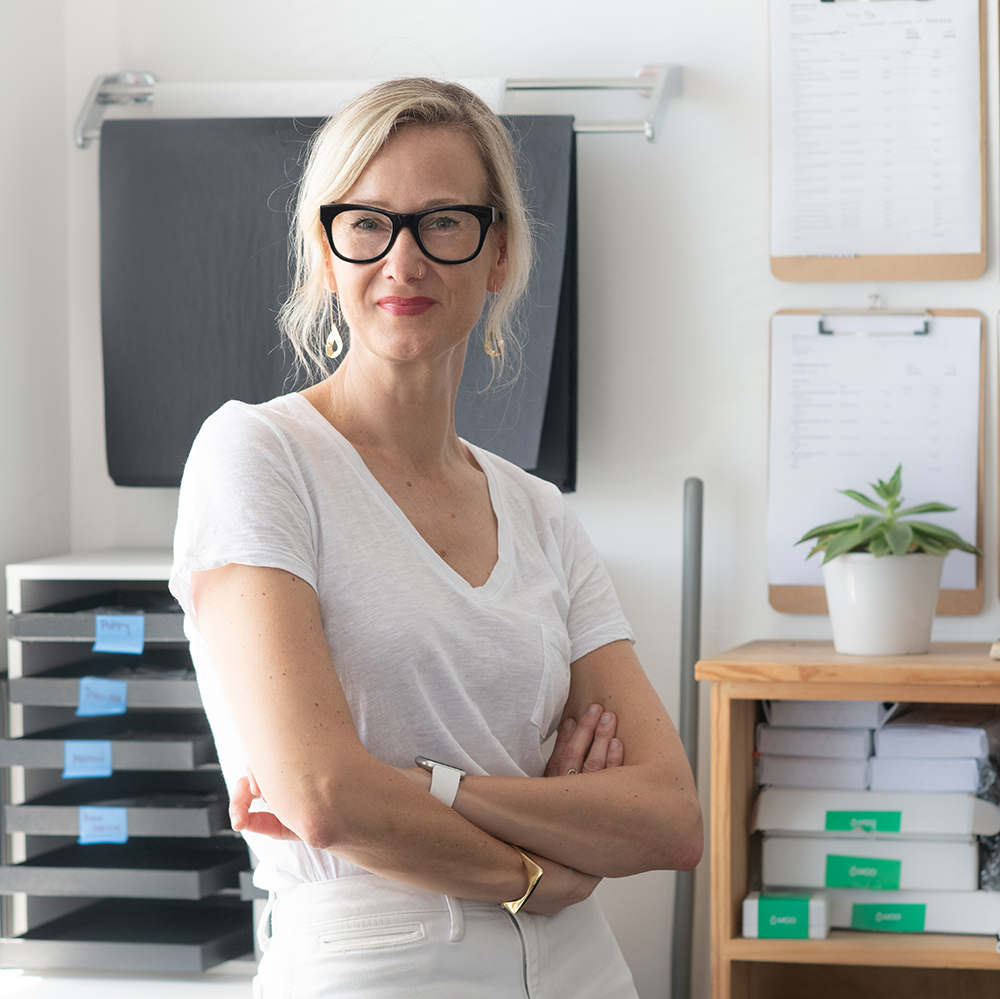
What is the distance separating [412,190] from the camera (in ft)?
2.95

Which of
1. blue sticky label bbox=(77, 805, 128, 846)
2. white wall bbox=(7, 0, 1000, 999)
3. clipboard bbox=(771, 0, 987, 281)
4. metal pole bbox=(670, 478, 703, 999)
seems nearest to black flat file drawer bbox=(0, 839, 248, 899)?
blue sticky label bbox=(77, 805, 128, 846)

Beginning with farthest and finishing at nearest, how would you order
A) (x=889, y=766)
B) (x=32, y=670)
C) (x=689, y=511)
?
(x=689, y=511), (x=32, y=670), (x=889, y=766)

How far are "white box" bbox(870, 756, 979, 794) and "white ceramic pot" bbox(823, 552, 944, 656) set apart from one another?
0.48 ft

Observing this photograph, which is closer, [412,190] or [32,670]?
[412,190]

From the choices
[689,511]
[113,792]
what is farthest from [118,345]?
[689,511]

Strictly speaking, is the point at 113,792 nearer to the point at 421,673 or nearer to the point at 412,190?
the point at 421,673

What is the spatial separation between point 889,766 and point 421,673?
89cm

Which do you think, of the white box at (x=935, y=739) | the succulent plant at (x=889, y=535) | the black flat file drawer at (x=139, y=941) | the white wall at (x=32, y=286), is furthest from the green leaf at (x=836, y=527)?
the white wall at (x=32, y=286)

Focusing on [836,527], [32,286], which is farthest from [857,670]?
[32,286]

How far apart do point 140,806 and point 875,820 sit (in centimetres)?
100

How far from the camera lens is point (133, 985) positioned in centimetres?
154

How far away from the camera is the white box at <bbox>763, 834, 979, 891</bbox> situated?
4.79ft

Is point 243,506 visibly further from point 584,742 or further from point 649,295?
point 649,295

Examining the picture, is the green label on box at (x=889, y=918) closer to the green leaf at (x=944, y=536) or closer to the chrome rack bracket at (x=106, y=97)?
the green leaf at (x=944, y=536)
